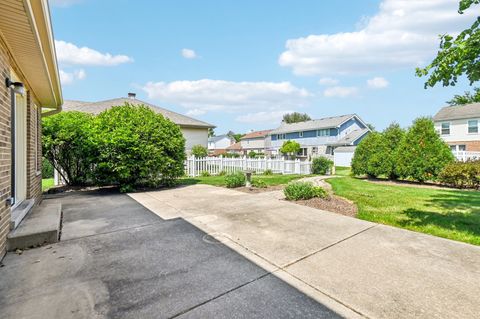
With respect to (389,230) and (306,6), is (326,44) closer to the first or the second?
(306,6)

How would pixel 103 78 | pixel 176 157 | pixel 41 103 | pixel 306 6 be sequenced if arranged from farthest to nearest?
pixel 103 78
pixel 306 6
pixel 176 157
pixel 41 103

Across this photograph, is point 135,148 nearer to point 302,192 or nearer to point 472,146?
point 302,192

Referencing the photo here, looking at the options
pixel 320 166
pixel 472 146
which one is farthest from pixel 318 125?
pixel 320 166

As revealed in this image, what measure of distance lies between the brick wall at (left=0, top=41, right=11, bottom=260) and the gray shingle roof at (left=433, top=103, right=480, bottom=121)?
107 ft

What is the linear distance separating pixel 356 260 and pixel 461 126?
98.5 ft

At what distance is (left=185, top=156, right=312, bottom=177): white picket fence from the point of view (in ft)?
47.3

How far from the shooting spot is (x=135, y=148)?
8297 millimetres

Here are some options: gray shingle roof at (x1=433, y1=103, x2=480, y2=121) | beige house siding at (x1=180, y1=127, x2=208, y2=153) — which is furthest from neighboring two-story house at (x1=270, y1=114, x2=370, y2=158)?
beige house siding at (x1=180, y1=127, x2=208, y2=153)

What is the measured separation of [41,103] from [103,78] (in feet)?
22.3

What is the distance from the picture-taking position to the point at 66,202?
691cm

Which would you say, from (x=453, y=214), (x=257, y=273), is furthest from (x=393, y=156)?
(x=257, y=273)

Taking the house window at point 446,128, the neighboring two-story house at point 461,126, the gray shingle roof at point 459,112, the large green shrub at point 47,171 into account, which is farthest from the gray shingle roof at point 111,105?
the gray shingle roof at point 459,112

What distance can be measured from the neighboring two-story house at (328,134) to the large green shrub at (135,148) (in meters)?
23.5

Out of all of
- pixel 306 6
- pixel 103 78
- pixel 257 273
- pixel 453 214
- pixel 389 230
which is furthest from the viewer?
pixel 103 78
